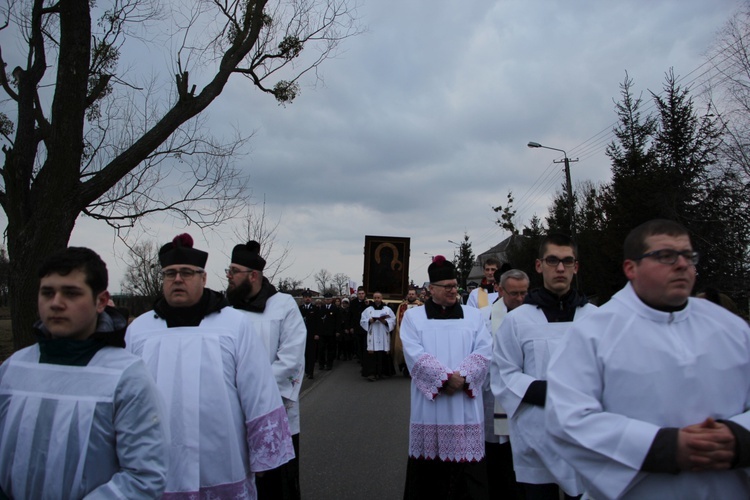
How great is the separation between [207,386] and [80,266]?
1230 mm

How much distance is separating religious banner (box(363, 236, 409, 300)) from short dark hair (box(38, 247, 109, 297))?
13807 mm

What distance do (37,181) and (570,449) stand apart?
8.14 metres

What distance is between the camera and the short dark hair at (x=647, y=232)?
2.25m

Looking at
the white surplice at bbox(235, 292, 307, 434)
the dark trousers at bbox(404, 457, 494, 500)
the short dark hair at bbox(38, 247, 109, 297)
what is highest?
the short dark hair at bbox(38, 247, 109, 297)

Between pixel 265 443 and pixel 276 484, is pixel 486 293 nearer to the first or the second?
pixel 276 484

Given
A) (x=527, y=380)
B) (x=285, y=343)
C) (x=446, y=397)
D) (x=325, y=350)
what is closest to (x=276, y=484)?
(x=285, y=343)

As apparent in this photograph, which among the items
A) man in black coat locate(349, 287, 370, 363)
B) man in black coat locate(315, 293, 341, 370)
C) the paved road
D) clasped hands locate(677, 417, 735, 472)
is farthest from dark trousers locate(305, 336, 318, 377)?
clasped hands locate(677, 417, 735, 472)

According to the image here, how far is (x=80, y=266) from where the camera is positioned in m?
2.25

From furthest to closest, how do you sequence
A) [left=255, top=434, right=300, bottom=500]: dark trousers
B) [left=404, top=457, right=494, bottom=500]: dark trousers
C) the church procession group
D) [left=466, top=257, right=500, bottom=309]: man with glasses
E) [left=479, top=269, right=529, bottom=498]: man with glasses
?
[left=466, top=257, right=500, bottom=309]: man with glasses, [left=479, top=269, right=529, bottom=498]: man with glasses, [left=404, top=457, right=494, bottom=500]: dark trousers, [left=255, top=434, right=300, bottom=500]: dark trousers, the church procession group

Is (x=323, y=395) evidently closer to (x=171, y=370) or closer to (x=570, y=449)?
(x=171, y=370)

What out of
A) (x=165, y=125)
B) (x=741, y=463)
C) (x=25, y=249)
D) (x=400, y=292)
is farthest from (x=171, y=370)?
(x=400, y=292)

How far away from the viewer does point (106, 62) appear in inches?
397

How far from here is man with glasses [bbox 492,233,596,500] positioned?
3600mm

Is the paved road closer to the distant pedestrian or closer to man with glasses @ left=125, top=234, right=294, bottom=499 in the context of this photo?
the distant pedestrian
